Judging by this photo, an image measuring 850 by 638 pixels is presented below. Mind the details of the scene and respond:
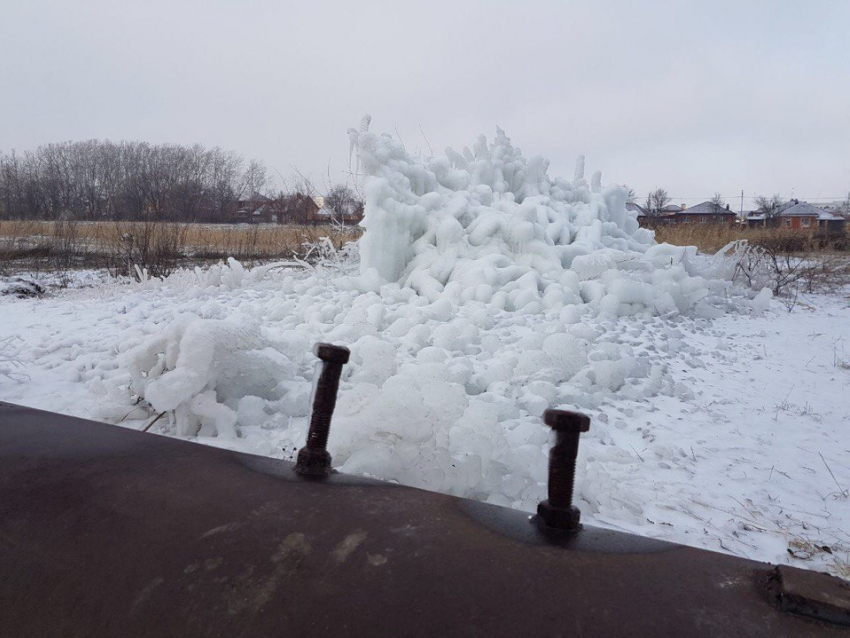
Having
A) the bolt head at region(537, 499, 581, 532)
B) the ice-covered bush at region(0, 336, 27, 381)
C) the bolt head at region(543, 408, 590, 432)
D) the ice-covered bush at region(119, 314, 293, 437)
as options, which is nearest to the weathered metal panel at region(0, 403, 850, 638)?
the bolt head at region(537, 499, 581, 532)

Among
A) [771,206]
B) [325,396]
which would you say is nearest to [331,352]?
[325,396]

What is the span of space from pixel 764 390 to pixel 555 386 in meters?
1.51

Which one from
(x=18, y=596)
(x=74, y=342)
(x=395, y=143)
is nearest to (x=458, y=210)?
(x=395, y=143)

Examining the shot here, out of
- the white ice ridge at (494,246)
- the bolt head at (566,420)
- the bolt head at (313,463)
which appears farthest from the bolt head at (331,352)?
the white ice ridge at (494,246)

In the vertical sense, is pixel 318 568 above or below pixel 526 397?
above

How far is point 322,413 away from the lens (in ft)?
3.74

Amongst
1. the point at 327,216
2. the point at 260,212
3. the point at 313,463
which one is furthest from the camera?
the point at 260,212

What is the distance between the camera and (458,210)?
608 centimetres

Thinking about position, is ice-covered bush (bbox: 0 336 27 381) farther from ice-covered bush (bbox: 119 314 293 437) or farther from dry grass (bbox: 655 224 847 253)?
dry grass (bbox: 655 224 847 253)

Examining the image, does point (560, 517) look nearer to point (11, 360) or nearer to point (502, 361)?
point (502, 361)

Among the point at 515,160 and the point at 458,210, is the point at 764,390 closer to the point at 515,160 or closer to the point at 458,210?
the point at 458,210

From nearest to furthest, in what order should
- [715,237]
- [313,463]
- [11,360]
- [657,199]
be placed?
[313,463] → [11,360] → [715,237] → [657,199]

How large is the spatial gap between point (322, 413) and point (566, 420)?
516 mm

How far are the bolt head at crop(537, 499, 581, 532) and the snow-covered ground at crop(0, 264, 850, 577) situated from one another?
3.66ft
